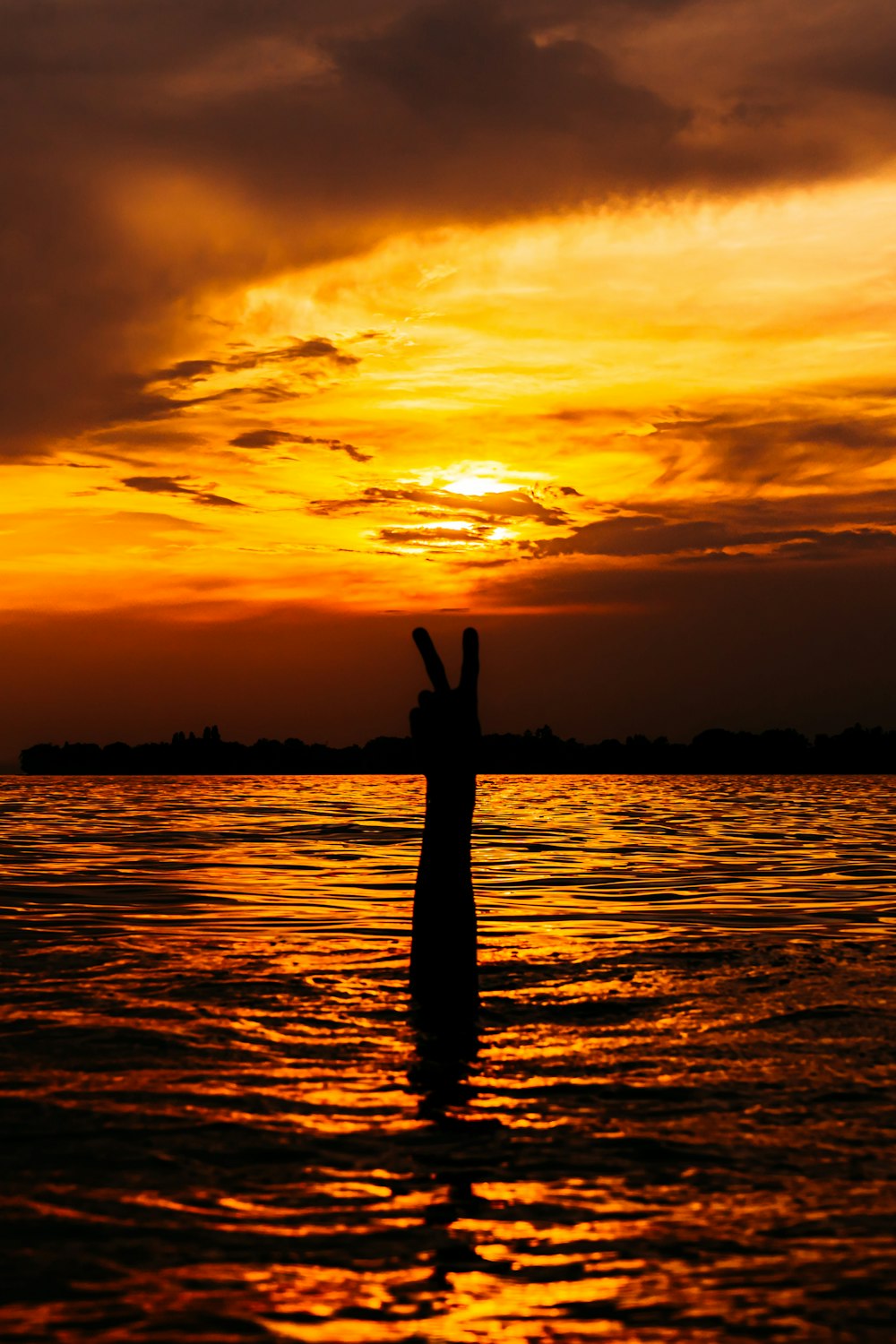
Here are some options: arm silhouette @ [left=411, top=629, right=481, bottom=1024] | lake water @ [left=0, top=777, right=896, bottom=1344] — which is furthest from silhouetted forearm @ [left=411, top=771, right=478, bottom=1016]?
lake water @ [left=0, top=777, right=896, bottom=1344]

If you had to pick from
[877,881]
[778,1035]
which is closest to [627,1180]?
[778,1035]

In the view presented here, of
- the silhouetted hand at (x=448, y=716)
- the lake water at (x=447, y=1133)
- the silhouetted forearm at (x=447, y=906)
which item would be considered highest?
the silhouetted hand at (x=448, y=716)

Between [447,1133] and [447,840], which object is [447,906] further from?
[447,1133]

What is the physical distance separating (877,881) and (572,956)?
37.5ft

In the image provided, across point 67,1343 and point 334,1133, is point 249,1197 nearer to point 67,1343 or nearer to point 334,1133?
point 334,1133

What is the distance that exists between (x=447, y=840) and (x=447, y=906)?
68cm

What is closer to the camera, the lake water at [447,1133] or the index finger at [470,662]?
the lake water at [447,1133]

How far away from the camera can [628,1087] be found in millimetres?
9203

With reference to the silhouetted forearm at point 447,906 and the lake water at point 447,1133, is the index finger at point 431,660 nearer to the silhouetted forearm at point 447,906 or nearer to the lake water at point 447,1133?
the silhouetted forearm at point 447,906

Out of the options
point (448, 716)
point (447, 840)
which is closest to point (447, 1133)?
point (447, 840)

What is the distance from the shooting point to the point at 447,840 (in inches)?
465

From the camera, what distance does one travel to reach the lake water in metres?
5.63

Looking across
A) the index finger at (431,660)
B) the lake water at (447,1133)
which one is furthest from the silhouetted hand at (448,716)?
the lake water at (447,1133)

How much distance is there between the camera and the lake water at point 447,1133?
5.63m
